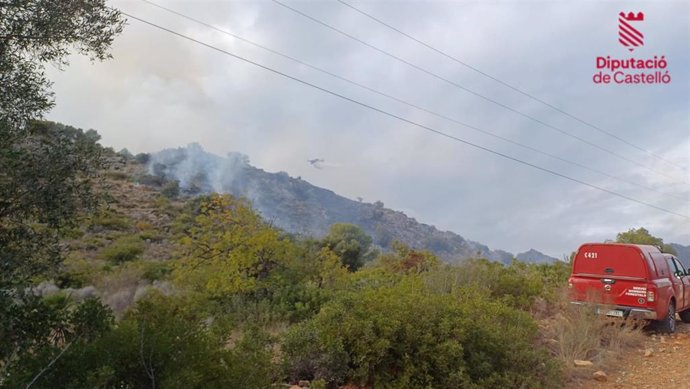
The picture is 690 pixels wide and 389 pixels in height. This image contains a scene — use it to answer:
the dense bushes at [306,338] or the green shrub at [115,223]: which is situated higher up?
the green shrub at [115,223]

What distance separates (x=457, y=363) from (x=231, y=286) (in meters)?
7.55

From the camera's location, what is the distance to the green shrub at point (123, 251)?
26803 millimetres

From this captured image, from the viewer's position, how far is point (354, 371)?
18.7 ft

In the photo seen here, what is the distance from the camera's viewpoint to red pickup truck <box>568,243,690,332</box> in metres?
10.5

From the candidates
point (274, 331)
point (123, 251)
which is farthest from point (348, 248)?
point (274, 331)

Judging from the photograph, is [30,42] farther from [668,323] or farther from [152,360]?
[668,323]

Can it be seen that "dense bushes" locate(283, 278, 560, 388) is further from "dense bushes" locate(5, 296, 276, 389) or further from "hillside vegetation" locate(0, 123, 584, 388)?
"dense bushes" locate(5, 296, 276, 389)

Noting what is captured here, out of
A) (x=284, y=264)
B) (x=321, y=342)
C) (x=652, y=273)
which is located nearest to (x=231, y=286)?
(x=284, y=264)

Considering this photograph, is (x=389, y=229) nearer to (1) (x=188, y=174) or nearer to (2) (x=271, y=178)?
(2) (x=271, y=178)

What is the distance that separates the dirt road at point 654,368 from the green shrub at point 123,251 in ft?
81.5

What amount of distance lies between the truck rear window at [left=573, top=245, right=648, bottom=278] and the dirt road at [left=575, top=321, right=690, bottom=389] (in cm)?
154

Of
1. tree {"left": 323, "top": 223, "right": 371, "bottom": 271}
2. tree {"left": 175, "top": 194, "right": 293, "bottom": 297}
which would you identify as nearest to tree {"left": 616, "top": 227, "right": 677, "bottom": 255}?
tree {"left": 323, "top": 223, "right": 371, "bottom": 271}

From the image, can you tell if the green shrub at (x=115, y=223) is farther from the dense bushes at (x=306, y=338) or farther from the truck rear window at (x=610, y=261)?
the truck rear window at (x=610, y=261)

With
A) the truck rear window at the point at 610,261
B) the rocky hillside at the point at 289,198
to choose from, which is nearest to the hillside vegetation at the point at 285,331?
the truck rear window at the point at 610,261
